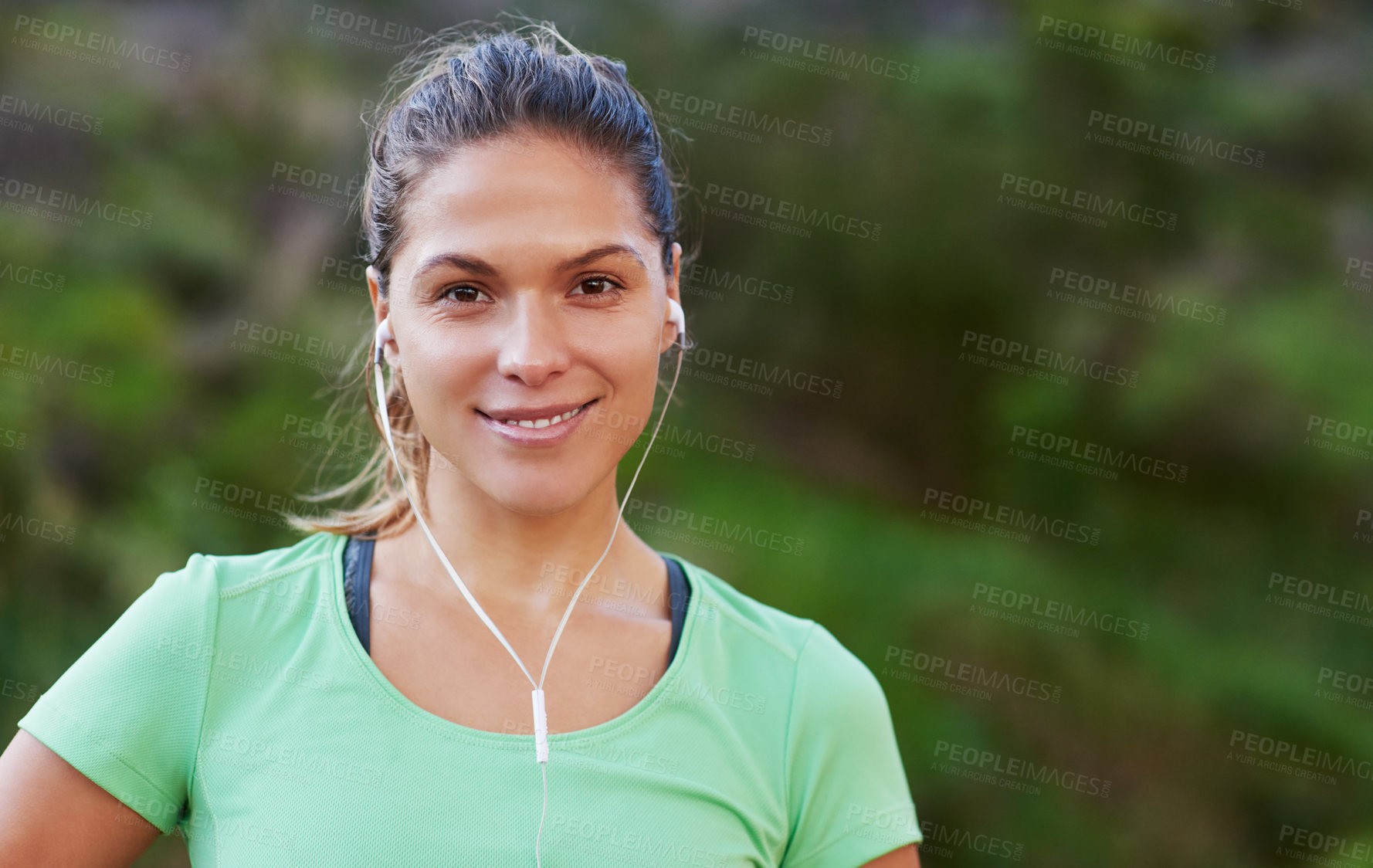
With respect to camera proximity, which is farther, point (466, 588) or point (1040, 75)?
point (1040, 75)

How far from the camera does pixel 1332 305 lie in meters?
5.54

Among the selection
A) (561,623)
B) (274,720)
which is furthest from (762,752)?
(274,720)

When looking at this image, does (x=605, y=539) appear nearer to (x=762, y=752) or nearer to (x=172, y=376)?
(x=762, y=752)

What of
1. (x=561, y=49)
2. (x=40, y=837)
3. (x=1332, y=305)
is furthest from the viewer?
(x=1332, y=305)

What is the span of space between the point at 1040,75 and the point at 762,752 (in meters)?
4.91

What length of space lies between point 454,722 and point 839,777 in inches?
21.8

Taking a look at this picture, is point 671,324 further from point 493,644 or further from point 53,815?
point 53,815

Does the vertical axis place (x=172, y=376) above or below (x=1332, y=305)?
below

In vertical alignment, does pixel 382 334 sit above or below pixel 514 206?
below

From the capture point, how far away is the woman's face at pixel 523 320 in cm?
158

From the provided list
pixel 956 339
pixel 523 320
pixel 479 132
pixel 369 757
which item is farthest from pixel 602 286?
pixel 956 339

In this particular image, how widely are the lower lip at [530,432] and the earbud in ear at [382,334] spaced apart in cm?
23

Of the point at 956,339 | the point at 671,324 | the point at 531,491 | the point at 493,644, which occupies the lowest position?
the point at 493,644

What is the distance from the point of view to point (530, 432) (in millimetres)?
1595
